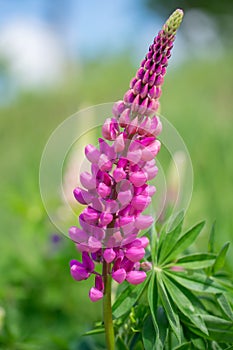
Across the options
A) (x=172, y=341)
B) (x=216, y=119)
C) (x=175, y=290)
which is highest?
(x=216, y=119)

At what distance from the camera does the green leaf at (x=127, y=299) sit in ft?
3.26

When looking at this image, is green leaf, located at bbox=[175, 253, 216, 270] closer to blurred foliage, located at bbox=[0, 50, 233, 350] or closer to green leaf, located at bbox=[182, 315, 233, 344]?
green leaf, located at bbox=[182, 315, 233, 344]

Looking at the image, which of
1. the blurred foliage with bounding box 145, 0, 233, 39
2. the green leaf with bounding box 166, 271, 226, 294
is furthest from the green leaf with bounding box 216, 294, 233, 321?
the blurred foliage with bounding box 145, 0, 233, 39

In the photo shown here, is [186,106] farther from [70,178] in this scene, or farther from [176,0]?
[176,0]

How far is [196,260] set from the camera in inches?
42.7

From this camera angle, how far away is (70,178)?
1920mm

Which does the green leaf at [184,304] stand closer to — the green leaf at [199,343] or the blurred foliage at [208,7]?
the green leaf at [199,343]

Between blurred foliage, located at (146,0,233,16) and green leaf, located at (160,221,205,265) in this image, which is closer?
green leaf, located at (160,221,205,265)

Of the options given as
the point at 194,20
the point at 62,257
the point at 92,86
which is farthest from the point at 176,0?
the point at 62,257

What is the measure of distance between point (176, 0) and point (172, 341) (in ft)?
75.8

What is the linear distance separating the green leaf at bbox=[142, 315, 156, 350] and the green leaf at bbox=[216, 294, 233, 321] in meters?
0.14

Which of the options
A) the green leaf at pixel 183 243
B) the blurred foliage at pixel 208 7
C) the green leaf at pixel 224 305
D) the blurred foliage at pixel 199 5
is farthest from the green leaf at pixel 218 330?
the blurred foliage at pixel 199 5

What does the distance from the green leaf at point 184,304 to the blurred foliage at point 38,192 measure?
0.43 meters

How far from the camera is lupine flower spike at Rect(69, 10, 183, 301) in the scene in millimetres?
880
